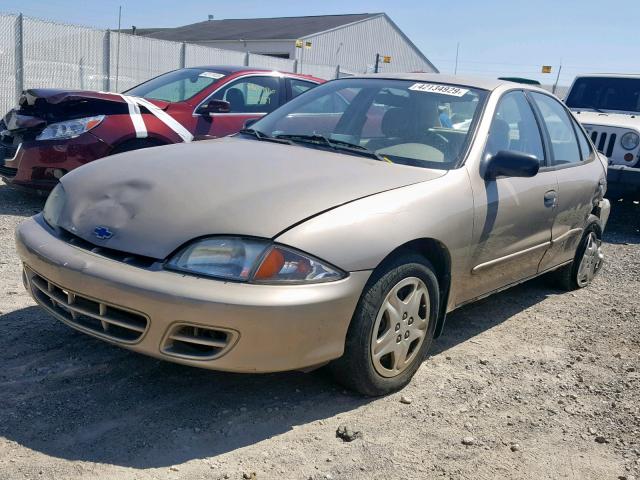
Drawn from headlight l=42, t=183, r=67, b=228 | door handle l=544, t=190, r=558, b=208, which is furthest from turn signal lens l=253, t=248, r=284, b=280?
door handle l=544, t=190, r=558, b=208

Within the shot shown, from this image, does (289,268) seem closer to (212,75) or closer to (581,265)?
(581,265)

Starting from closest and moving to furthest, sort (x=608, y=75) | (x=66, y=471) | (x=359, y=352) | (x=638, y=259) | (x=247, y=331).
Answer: (x=66, y=471) < (x=247, y=331) < (x=359, y=352) < (x=638, y=259) < (x=608, y=75)

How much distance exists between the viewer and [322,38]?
39.2m

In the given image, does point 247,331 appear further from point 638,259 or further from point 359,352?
Result: point 638,259

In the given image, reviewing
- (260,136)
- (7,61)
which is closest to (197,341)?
(260,136)

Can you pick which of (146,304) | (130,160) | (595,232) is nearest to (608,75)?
(595,232)

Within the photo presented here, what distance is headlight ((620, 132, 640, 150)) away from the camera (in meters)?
7.83

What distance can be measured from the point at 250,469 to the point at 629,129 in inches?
274

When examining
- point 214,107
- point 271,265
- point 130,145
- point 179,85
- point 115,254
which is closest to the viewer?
point 271,265

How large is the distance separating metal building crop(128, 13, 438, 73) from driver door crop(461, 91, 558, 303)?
32964mm

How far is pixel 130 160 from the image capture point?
11.2 ft

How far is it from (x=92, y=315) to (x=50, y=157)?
3.81 meters

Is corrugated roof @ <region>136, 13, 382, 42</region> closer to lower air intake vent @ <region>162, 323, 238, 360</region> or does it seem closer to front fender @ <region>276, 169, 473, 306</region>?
front fender @ <region>276, 169, 473, 306</region>

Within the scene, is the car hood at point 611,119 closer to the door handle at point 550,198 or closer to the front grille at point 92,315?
the door handle at point 550,198
